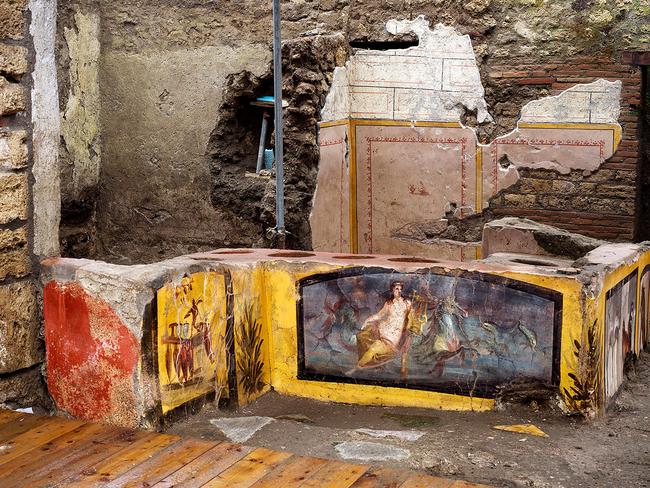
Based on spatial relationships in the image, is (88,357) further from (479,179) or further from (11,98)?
(479,179)

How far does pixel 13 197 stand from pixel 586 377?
2.66 meters

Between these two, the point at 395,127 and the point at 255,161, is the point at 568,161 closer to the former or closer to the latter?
the point at 395,127

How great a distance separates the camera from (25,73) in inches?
159

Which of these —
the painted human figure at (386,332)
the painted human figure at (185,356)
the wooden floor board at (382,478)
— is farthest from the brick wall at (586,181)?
the wooden floor board at (382,478)

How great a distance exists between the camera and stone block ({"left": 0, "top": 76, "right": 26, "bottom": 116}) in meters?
3.96

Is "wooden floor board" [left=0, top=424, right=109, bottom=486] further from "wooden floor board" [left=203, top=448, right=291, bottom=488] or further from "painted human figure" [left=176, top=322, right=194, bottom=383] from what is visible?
"wooden floor board" [left=203, top=448, right=291, bottom=488]

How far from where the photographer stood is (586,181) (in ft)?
24.1

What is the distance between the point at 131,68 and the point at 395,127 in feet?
8.37

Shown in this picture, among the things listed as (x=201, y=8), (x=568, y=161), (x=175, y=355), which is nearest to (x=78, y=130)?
(x=201, y=8)

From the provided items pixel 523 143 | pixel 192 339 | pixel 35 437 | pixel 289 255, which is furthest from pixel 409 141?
pixel 35 437

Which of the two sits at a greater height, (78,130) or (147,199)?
(78,130)

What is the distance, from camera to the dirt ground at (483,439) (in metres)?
3.64

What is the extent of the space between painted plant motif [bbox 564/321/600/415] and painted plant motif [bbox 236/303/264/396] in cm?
147

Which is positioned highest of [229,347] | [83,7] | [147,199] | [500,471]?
[83,7]
